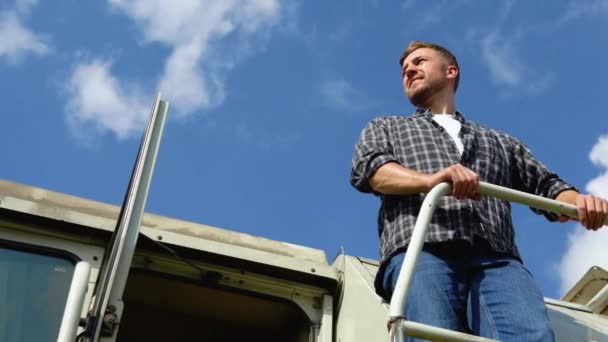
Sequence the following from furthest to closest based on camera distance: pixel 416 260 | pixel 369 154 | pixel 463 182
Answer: pixel 369 154, pixel 463 182, pixel 416 260

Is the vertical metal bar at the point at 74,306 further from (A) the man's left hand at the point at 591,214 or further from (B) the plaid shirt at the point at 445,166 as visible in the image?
(A) the man's left hand at the point at 591,214

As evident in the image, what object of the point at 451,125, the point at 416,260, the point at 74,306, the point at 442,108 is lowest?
the point at 74,306

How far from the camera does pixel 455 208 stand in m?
3.02

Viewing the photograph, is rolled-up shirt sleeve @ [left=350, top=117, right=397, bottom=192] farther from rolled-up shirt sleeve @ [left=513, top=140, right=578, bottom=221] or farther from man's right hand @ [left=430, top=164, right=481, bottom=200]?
rolled-up shirt sleeve @ [left=513, top=140, right=578, bottom=221]

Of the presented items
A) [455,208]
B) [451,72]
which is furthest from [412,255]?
[451,72]

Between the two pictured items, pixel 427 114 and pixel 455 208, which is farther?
pixel 427 114

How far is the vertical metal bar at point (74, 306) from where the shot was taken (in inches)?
104

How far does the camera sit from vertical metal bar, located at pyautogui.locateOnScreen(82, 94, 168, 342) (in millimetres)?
2740

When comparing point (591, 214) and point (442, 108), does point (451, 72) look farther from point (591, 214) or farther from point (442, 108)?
point (591, 214)

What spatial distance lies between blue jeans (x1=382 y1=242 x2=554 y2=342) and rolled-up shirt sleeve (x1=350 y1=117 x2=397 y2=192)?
37 centimetres

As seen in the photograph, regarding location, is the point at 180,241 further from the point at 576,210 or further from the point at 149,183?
the point at 576,210

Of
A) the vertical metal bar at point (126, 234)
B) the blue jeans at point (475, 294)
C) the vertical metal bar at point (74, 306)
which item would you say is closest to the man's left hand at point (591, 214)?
the blue jeans at point (475, 294)

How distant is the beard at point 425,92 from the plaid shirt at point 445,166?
69mm

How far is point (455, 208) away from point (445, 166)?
253 millimetres
